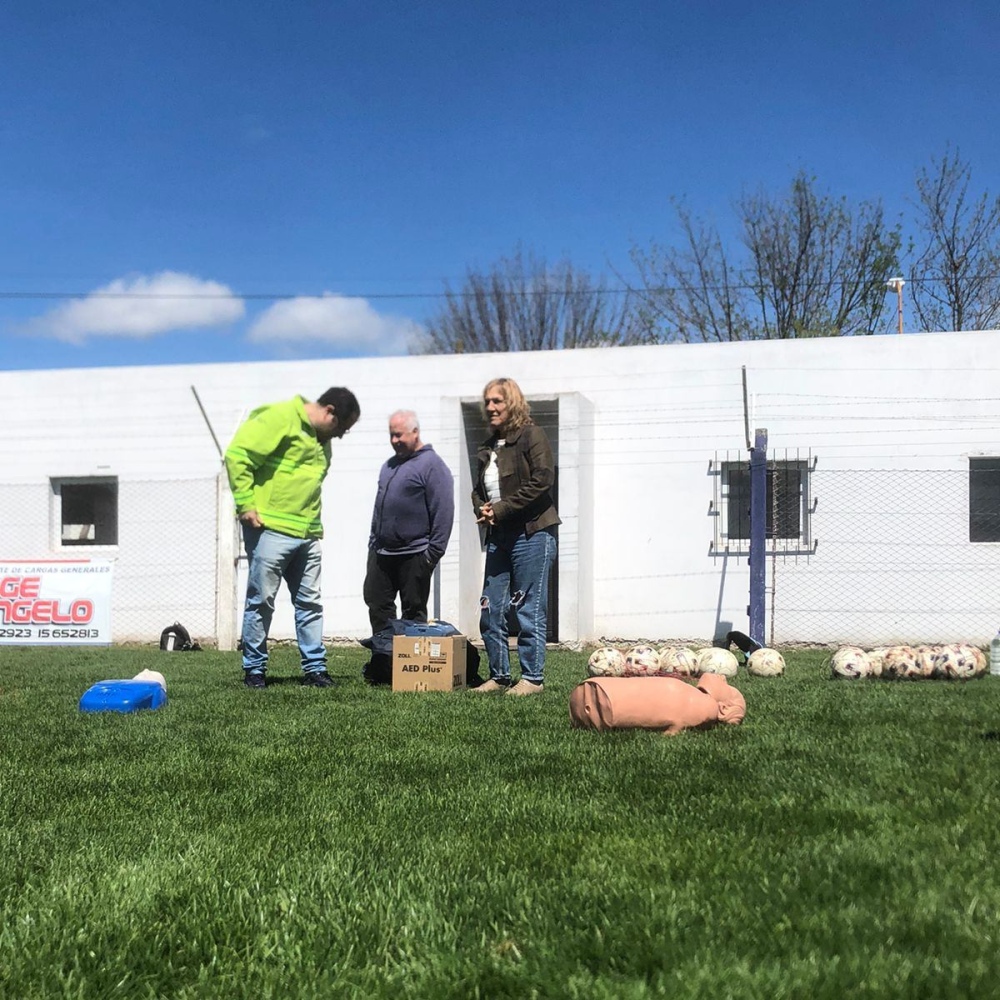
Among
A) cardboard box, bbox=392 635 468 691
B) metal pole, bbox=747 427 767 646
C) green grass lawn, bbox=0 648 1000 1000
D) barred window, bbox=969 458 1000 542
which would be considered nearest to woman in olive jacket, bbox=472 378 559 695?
cardboard box, bbox=392 635 468 691

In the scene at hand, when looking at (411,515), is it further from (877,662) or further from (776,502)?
(776,502)

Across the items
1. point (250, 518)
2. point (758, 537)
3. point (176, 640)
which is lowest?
point (176, 640)

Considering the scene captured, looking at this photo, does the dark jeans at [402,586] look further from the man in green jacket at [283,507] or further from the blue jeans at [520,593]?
the blue jeans at [520,593]

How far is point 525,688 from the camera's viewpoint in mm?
5867

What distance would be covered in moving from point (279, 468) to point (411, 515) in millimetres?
1164

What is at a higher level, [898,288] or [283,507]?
[898,288]

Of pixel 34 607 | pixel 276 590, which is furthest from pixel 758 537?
pixel 34 607

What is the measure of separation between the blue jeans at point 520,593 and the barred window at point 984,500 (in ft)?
24.7

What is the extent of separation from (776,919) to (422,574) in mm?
5593

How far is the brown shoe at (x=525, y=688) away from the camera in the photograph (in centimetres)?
580

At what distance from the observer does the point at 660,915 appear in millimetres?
1961

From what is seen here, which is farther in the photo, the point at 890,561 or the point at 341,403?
the point at 890,561

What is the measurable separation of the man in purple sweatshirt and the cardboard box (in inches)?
40.3

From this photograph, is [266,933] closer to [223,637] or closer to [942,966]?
[942,966]
